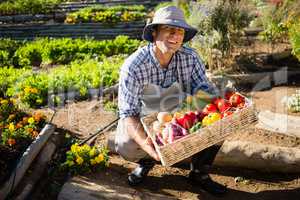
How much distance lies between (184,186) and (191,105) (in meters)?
0.86

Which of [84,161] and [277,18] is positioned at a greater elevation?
[277,18]

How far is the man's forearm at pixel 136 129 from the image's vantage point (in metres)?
3.59

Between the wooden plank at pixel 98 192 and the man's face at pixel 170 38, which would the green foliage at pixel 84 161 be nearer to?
the wooden plank at pixel 98 192

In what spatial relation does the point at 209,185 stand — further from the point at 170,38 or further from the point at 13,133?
the point at 13,133

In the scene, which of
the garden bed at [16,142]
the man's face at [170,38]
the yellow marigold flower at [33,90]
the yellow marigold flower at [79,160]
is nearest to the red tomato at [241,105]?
the man's face at [170,38]

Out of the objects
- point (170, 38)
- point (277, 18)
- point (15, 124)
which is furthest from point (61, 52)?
point (170, 38)

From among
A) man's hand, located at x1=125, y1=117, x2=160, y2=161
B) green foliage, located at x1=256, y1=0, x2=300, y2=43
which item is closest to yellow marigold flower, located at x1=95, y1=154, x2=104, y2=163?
man's hand, located at x1=125, y1=117, x2=160, y2=161

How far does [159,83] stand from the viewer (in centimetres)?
402

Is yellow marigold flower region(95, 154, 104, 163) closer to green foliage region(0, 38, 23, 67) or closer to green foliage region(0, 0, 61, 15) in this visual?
green foliage region(0, 38, 23, 67)

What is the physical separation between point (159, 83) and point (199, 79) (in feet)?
1.22

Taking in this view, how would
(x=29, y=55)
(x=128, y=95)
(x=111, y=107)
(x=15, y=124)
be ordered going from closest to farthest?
1. (x=128, y=95)
2. (x=15, y=124)
3. (x=111, y=107)
4. (x=29, y=55)

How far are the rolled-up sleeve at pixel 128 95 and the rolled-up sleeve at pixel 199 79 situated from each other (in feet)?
1.89

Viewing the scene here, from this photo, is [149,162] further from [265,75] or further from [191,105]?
[265,75]

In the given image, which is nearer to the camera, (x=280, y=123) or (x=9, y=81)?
(x=280, y=123)
